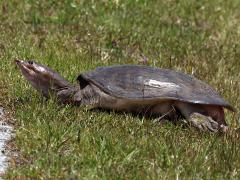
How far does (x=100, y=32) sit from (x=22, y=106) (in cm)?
472

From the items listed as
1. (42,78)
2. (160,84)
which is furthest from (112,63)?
(160,84)

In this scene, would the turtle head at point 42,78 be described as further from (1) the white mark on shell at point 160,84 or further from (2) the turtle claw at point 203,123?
(2) the turtle claw at point 203,123

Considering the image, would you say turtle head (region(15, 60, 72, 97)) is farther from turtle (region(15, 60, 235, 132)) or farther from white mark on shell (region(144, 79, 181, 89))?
white mark on shell (region(144, 79, 181, 89))

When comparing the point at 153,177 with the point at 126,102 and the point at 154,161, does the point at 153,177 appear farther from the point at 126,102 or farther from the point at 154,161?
the point at 126,102

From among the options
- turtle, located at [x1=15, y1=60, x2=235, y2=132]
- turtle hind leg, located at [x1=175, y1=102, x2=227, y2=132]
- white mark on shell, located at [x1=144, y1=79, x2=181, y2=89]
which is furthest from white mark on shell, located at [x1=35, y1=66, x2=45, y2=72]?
turtle hind leg, located at [x1=175, y1=102, x2=227, y2=132]

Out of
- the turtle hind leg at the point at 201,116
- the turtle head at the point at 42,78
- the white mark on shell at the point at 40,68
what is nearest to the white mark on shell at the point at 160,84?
the turtle hind leg at the point at 201,116

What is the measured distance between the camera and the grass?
605 centimetres

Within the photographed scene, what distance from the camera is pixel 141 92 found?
7.58 m

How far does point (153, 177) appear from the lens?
18.8 feet

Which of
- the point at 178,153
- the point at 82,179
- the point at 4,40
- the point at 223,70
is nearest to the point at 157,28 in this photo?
the point at 223,70

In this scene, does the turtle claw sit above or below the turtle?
below

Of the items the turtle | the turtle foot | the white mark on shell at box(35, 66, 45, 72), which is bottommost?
the turtle foot

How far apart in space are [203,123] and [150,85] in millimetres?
703

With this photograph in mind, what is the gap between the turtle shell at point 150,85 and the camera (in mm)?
7492
